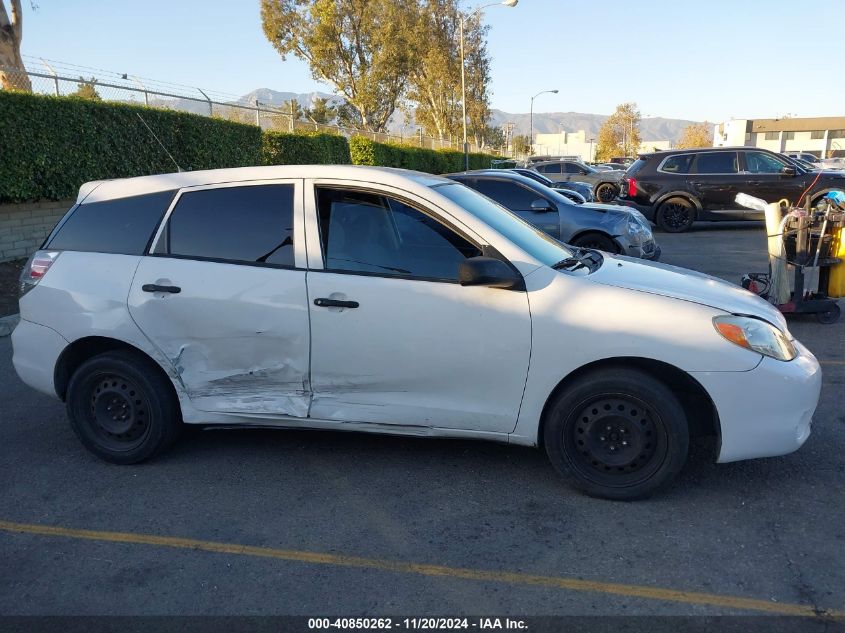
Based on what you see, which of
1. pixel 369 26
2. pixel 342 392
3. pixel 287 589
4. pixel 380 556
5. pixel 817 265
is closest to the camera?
pixel 287 589

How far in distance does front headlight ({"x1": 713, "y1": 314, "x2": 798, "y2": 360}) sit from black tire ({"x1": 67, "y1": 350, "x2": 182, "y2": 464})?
10.4ft

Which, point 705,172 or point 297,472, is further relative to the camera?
point 705,172

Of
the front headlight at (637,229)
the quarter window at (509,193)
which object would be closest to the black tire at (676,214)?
the front headlight at (637,229)

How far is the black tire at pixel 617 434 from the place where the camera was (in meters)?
3.51

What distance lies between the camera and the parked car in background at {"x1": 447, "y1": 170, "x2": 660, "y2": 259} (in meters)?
9.60

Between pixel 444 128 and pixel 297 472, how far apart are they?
52167 mm

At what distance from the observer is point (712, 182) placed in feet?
52.4

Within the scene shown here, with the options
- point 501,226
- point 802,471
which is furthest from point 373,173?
point 802,471

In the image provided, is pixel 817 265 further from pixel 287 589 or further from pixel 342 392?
pixel 287 589

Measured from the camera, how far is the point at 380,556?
3.23 meters

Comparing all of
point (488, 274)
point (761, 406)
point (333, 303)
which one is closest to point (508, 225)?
point (488, 274)

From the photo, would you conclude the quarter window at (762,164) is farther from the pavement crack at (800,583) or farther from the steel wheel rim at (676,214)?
the pavement crack at (800,583)

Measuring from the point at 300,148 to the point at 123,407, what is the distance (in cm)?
1584

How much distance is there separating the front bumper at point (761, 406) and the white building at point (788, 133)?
105410mm
